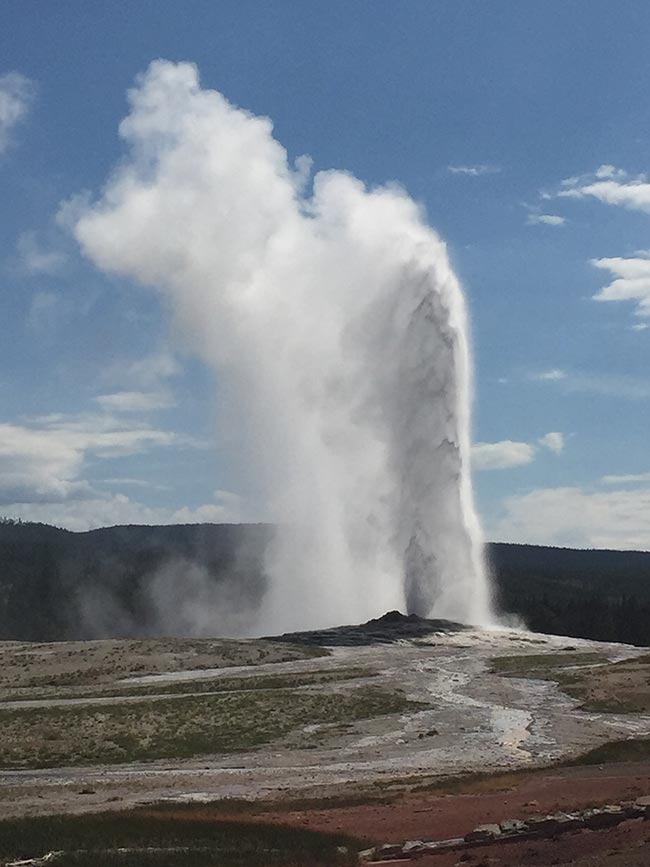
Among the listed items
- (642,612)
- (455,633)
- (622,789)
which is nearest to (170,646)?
(455,633)

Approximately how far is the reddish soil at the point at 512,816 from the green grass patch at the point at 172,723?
55.3 ft

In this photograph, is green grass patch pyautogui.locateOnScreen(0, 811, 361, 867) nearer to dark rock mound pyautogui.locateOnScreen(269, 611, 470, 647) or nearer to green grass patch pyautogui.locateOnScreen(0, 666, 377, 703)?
green grass patch pyautogui.locateOnScreen(0, 666, 377, 703)

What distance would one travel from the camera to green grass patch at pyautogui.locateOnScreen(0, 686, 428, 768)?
4494 cm

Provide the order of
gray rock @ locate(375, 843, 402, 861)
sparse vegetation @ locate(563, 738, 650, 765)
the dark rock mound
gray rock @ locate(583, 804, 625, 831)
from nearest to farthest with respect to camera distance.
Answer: gray rock @ locate(375, 843, 402, 861) → gray rock @ locate(583, 804, 625, 831) → sparse vegetation @ locate(563, 738, 650, 765) → the dark rock mound

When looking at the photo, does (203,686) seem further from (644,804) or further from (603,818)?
(603,818)

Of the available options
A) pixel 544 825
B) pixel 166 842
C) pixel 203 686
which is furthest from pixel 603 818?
pixel 203 686

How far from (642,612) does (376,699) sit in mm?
99851

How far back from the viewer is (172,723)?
50.6 m

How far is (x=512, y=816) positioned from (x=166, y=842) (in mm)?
8853

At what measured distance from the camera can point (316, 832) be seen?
25.2 m

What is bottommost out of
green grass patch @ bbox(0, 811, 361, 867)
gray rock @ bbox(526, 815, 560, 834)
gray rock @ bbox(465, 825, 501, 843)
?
green grass patch @ bbox(0, 811, 361, 867)

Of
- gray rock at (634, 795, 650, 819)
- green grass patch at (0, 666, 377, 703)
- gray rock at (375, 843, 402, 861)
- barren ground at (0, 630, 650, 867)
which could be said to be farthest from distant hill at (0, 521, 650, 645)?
gray rock at (375, 843, 402, 861)

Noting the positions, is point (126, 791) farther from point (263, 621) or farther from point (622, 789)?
point (263, 621)

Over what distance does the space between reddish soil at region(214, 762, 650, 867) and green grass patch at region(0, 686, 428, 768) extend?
664 inches
